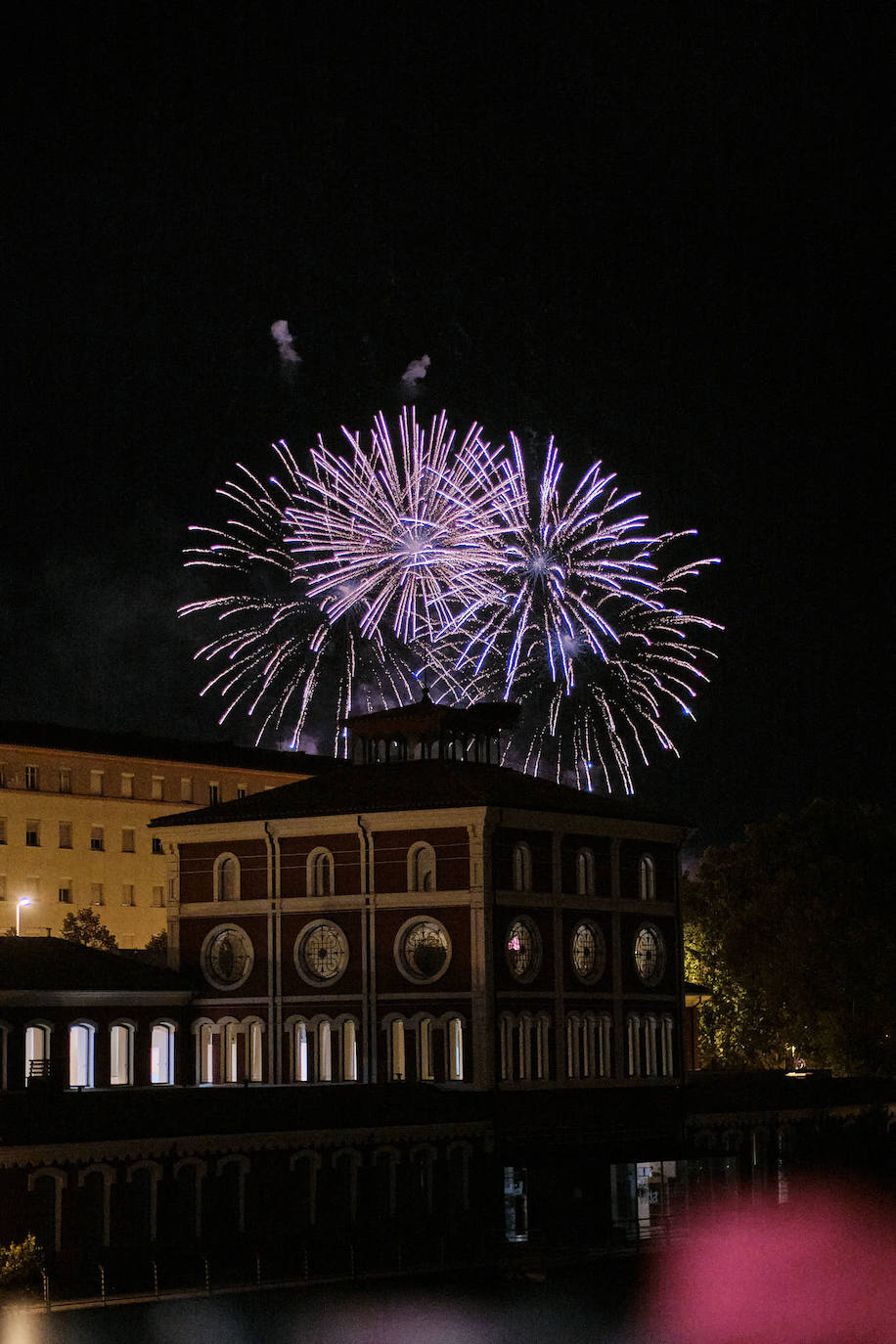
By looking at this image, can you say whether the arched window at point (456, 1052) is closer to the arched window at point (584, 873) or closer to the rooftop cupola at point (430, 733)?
the arched window at point (584, 873)

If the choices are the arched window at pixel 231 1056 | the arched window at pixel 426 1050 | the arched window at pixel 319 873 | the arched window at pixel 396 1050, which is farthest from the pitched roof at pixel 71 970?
the arched window at pixel 426 1050

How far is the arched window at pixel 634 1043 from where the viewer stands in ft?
278

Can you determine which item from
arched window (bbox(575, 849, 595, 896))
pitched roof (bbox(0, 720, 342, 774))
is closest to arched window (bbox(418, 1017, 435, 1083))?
arched window (bbox(575, 849, 595, 896))

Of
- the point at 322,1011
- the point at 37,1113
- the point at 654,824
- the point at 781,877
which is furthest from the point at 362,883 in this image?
the point at 781,877

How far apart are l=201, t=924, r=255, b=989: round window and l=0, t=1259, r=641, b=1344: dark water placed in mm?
20948

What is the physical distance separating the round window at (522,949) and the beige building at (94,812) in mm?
55492

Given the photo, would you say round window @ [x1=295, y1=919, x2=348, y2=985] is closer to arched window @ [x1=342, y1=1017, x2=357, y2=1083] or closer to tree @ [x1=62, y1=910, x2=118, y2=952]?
arched window @ [x1=342, y1=1017, x2=357, y2=1083]

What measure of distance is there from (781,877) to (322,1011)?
32053mm

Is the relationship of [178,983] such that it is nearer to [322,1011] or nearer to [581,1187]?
[322,1011]

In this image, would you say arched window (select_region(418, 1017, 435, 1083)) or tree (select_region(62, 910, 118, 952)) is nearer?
arched window (select_region(418, 1017, 435, 1083))

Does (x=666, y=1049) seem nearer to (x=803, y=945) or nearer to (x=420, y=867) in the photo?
(x=420, y=867)

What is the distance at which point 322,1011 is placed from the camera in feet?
268

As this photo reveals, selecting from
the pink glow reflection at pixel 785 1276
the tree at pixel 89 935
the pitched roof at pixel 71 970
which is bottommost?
the pink glow reflection at pixel 785 1276

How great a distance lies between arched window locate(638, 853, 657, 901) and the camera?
285 ft
